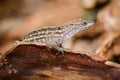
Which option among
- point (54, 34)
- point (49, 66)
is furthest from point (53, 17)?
point (49, 66)

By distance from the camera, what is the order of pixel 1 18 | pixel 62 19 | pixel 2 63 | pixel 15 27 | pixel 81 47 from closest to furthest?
pixel 2 63
pixel 81 47
pixel 62 19
pixel 15 27
pixel 1 18

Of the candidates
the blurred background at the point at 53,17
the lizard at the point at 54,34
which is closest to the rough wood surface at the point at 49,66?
the lizard at the point at 54,34

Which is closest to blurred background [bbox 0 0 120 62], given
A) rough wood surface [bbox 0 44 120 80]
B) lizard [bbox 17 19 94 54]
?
lizard [bbox 17 19 94 54]

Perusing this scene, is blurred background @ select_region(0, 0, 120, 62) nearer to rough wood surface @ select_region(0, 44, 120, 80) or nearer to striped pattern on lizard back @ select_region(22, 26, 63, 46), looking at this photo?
striped pattern on lizard back @ select_region(22, 26, 63, 46)

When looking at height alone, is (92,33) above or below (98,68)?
above

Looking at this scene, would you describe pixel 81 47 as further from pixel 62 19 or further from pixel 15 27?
pixel 15 27

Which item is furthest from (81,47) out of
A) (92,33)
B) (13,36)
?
(13,36)
